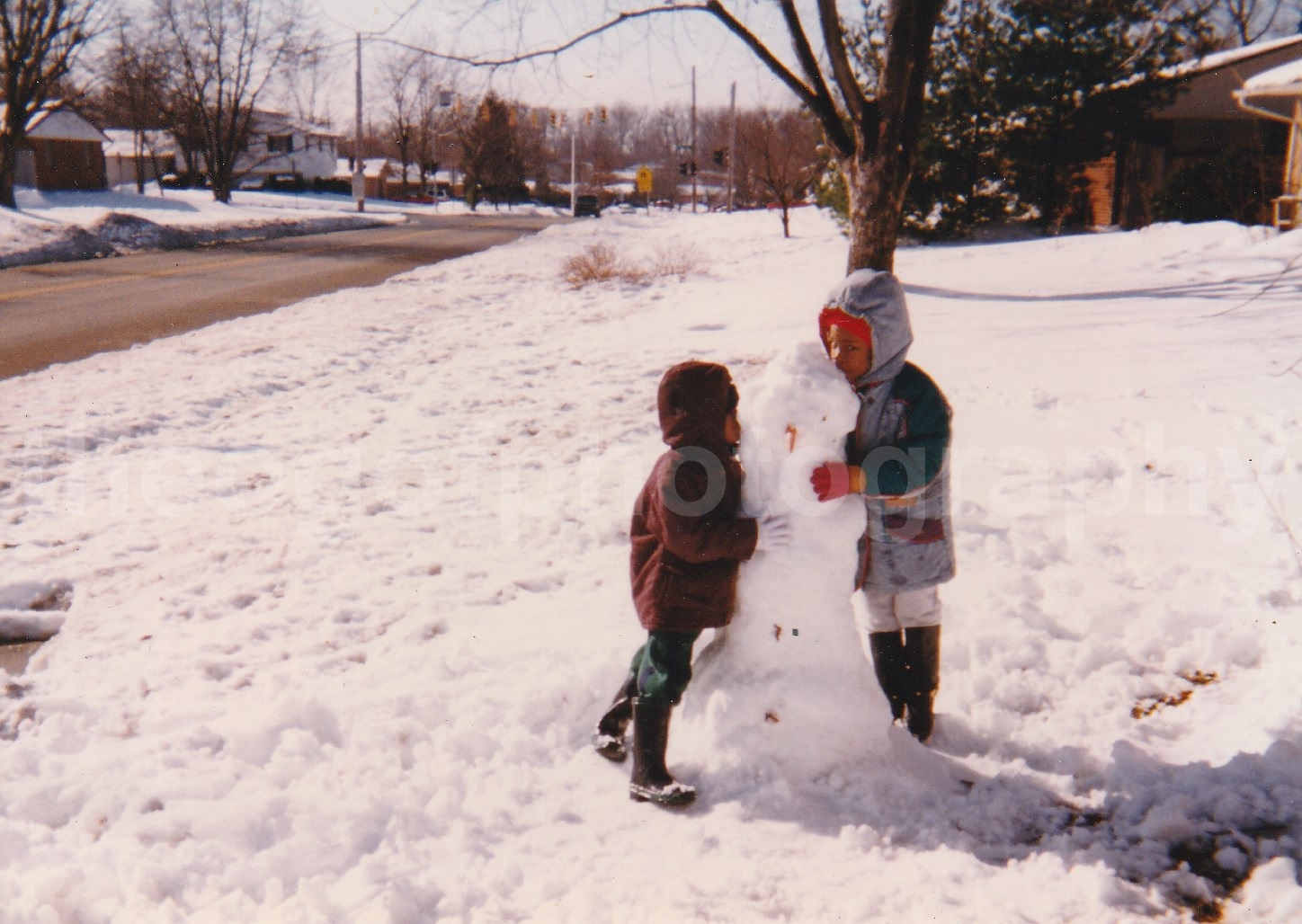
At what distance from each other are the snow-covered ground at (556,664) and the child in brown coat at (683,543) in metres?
0.19

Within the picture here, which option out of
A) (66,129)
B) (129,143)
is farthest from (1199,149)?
(129,143)

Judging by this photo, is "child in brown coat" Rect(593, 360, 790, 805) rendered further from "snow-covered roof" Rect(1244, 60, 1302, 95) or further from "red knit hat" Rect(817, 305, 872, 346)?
"snow-covered roof" Rect(1244, 60, 1302, 95)

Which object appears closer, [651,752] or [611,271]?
[651,752]

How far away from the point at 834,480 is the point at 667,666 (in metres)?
0.72

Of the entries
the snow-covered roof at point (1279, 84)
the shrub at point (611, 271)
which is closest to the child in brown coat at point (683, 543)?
the shrub at point (611, 271)

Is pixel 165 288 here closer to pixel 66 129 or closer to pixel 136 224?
pixel 136 224

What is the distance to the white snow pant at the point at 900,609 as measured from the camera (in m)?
2.99

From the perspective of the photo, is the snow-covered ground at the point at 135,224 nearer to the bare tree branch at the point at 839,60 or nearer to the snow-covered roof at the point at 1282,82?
the bare tree branch at the point at 839,60

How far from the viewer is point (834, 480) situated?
105 inches

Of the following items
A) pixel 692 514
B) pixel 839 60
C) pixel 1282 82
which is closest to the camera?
pixel 692 514

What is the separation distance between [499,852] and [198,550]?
281 centimetres

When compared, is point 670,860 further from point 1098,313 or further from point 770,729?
point 1098,313

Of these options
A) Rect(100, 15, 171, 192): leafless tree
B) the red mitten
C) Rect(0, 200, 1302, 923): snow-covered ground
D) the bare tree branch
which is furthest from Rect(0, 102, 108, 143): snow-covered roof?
the red mitten

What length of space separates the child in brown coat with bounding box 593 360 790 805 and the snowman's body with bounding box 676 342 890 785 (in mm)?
75
